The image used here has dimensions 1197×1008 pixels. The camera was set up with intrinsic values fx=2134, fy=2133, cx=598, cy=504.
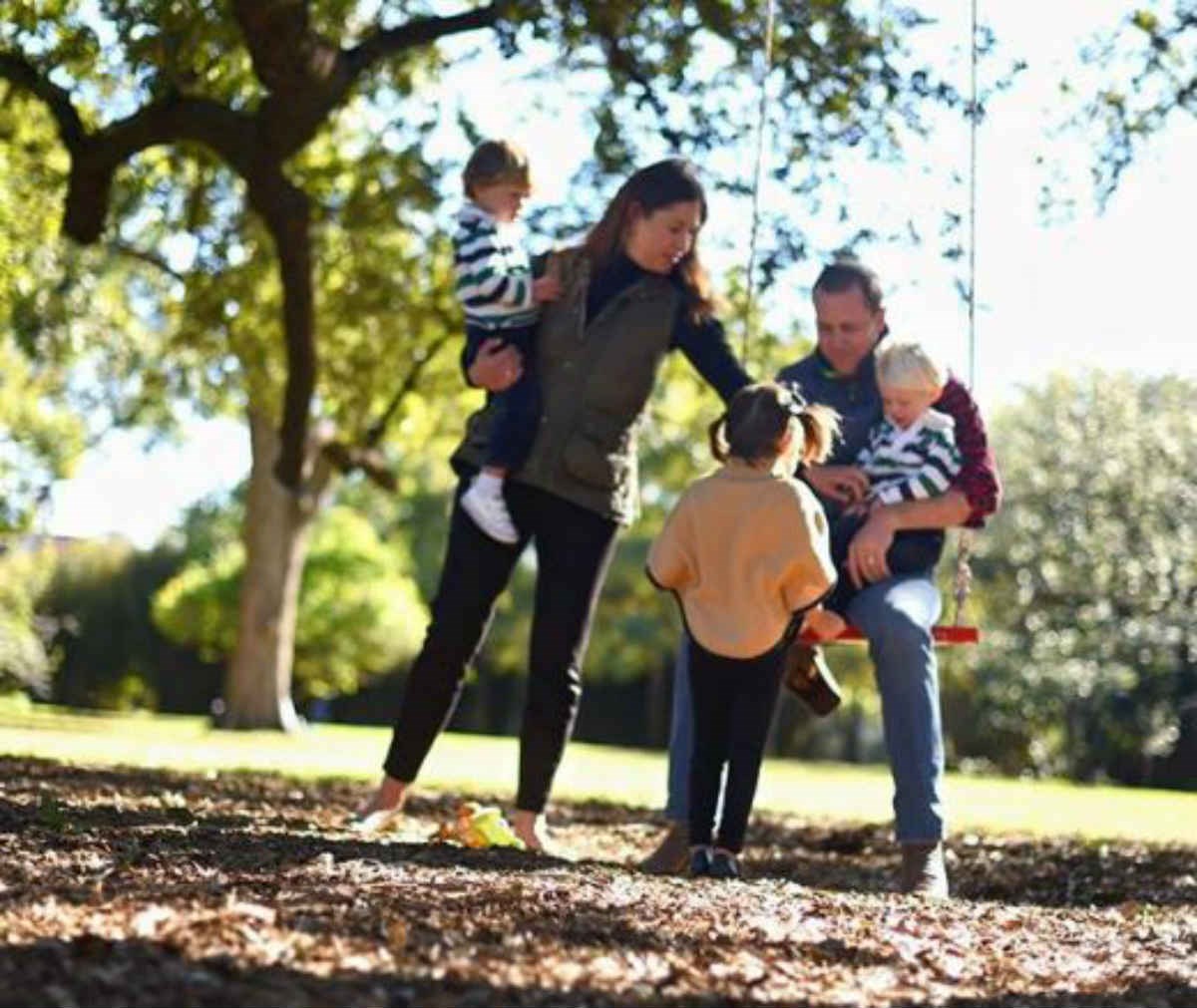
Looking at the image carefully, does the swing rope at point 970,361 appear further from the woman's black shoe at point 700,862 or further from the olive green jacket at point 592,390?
the woman's black shoe at point 700,862

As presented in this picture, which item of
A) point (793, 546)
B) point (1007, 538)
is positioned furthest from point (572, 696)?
point (1007, 538)

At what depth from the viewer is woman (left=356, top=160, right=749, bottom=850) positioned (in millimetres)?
6301

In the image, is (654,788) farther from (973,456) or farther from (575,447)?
(575,447)

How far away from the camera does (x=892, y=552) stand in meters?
6.36

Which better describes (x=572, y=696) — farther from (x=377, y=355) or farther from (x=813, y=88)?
(x=377, y=355)

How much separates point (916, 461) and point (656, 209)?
108cm

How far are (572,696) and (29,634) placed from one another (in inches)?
1315

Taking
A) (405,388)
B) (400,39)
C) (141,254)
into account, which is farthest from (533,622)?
(141,254)

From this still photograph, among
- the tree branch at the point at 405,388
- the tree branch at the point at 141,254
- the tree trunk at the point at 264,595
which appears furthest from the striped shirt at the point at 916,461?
the tree trunk at the point at 264,595

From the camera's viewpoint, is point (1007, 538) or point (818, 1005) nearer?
point (818, 1005)

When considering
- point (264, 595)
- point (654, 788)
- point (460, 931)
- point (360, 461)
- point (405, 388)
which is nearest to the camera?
point (460, 931)

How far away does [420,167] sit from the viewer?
13094 mm

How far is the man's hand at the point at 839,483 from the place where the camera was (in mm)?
6449

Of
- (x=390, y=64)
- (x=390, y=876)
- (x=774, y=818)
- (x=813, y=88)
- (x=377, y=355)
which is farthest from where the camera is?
(x=377, y=355)
